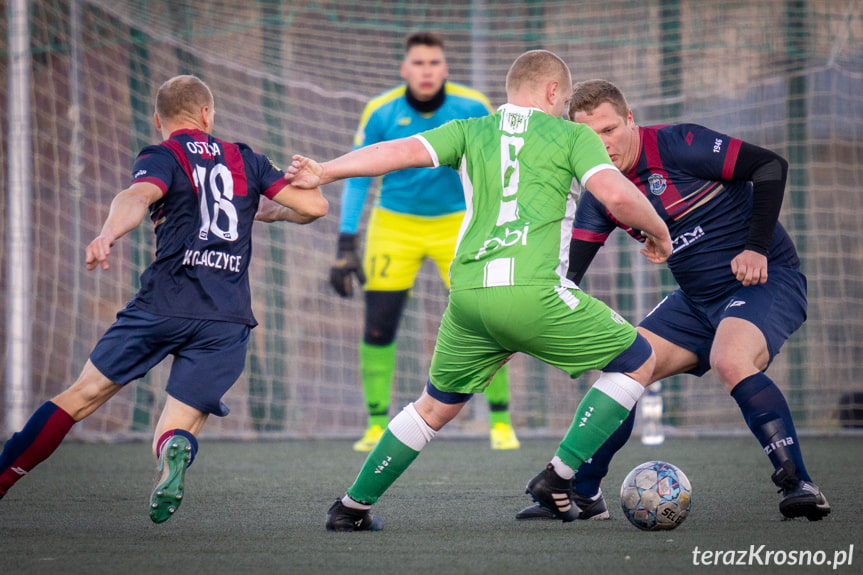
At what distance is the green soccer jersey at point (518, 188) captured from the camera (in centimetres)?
309

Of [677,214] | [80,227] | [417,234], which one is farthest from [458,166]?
[80,227]

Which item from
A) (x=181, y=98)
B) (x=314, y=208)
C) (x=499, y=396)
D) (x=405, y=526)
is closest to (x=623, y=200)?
(x=314, y=208)

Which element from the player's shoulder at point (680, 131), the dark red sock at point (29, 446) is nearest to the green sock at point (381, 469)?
the dark red sock at point (29, 446)

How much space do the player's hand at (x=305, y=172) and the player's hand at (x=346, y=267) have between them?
281cm

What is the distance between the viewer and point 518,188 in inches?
123

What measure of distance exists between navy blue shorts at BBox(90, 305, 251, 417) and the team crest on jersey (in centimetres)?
155

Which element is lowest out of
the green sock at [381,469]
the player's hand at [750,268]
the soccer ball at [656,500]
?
the soccer ball at [656,500]

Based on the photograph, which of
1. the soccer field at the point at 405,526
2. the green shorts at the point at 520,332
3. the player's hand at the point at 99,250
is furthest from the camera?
the green shorts at the point at 520,332

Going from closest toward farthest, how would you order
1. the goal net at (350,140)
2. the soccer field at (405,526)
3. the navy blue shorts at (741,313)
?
the soccer field at (405,526)
the navy blue shorts at (741,313)
the goal net at (350,140)

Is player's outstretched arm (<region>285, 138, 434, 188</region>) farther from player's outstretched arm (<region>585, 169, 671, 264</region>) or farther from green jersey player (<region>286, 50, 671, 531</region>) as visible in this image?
player's outstretched arm (<region>585, 169, 671, 264</region>)

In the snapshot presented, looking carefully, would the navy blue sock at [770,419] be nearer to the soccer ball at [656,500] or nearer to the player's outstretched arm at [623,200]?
the soccer ball at [656,500]

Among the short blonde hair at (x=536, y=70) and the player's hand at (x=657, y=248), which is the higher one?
the short blonde hair at (x=536, y=70)

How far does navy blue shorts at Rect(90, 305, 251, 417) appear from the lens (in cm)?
329

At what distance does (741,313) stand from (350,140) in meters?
5.23
